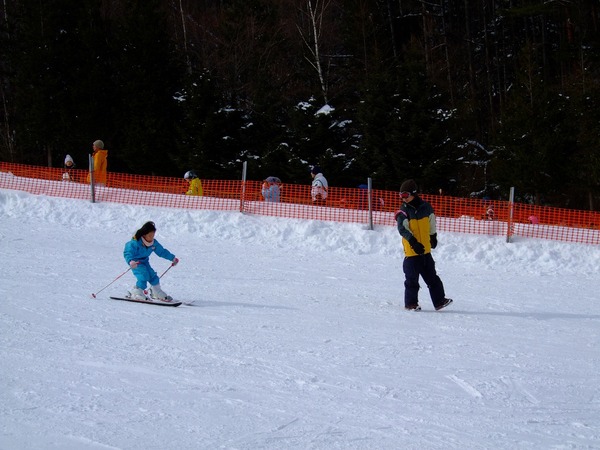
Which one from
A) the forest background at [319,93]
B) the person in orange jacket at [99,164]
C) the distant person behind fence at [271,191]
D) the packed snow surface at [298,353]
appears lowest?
the packed snow surface at [298,353]

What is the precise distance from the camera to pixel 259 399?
5469 millimetres

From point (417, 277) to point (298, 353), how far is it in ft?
9.02

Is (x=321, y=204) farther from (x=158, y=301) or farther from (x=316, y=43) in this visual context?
(x=316, y=43)

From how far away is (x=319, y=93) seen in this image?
2569 cm

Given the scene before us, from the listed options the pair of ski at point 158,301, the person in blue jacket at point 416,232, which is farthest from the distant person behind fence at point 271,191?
the person in blue jacket at point 416,232

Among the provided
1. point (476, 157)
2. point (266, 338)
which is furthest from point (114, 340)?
point (476, 157)

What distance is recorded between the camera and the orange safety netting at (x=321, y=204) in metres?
13.9

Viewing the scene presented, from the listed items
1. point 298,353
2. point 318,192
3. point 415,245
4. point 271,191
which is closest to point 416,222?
point 415,245

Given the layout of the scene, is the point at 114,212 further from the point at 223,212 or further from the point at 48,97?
the point at 48,97

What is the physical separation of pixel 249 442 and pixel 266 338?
2.68m

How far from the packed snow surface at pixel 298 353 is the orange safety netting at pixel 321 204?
Answer: 2.71ft

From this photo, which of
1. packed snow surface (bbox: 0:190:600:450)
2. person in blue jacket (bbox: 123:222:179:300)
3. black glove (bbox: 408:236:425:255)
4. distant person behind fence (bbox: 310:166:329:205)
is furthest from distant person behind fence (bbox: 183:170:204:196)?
black glove (bbox: 408:236:425:255)

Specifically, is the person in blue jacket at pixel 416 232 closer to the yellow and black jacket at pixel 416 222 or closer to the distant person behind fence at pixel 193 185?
the yellow and black jacket at pixel 416 222

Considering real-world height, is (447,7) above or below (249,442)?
above
